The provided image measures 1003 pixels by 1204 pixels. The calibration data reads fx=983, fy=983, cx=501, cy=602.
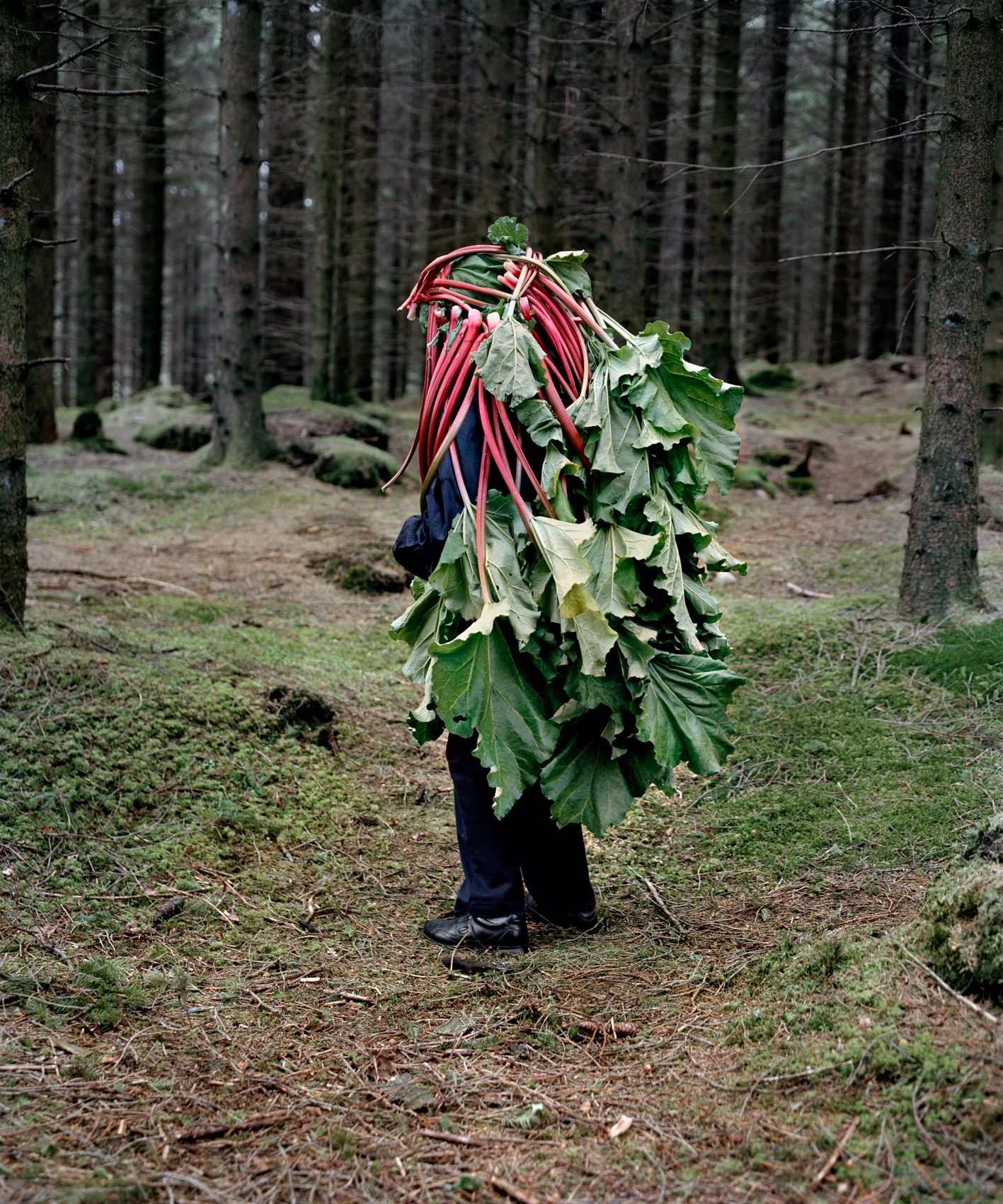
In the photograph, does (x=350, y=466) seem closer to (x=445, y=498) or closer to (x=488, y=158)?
(x=488, y=158)

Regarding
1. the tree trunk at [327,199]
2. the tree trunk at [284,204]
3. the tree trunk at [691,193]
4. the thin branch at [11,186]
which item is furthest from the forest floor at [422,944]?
the tree trunk at [691,193]

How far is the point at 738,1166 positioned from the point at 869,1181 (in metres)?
0.26

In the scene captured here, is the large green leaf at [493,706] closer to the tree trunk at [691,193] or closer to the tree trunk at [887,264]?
the tree trunk at [691,193]

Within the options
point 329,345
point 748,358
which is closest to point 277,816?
point 329,345

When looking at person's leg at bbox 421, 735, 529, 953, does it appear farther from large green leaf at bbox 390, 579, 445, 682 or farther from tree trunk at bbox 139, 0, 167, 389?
tree trunk at bbox 139, 0, 167, 389

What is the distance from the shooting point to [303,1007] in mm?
2857

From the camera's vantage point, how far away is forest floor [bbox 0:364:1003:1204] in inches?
80.7

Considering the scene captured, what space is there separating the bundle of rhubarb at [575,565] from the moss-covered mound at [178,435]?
1116 centimetres

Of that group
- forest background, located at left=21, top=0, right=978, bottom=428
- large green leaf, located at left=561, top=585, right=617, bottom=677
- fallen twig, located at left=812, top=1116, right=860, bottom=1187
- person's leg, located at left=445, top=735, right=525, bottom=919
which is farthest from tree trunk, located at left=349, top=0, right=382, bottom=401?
fallen twig, located at left=812, top=1116, right=860, bottom=1187

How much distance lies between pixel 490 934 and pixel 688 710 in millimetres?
1001

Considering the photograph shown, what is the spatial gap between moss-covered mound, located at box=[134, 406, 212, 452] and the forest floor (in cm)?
725

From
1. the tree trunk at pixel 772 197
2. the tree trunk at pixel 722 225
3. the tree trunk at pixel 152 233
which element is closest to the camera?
the tree trunk at pixel 722 225

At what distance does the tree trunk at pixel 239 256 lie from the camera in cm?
1094

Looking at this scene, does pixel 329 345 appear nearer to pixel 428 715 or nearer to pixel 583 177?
pixel 583 177
